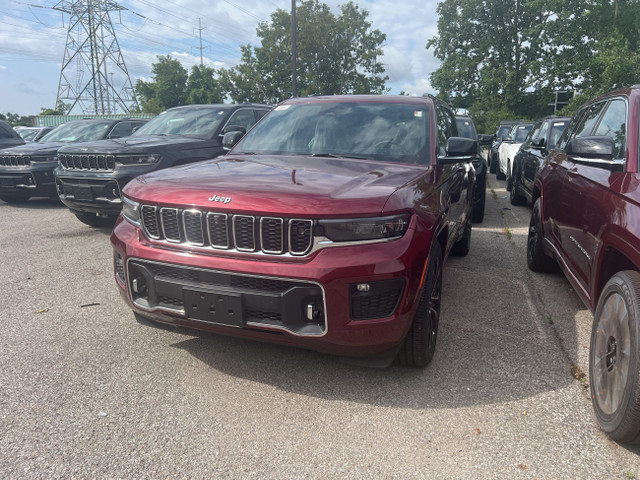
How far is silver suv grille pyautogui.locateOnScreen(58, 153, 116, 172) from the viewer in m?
6.58

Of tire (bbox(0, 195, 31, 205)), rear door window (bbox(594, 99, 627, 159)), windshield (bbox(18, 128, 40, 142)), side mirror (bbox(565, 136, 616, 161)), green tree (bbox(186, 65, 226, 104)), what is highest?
green tree (bbox(186, 65, 226, 104))

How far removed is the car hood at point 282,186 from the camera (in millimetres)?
2543

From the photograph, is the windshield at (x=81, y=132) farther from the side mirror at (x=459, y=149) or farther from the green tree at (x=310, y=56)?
the green tree at (x=310, y=56)

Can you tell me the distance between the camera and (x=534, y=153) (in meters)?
7.90

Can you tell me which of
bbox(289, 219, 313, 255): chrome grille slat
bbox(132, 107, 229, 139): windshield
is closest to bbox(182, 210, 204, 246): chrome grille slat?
bbox(289, 219, 313, 255): chrome grille slat

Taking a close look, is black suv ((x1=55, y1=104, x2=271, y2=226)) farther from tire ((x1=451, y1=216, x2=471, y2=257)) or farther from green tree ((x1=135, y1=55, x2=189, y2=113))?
green tree ((x1=135, y1=55, x2=189, y2=113))

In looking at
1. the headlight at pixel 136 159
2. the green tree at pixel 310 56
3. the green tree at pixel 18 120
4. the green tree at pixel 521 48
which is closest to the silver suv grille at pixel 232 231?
the headlight at pixel 136 159

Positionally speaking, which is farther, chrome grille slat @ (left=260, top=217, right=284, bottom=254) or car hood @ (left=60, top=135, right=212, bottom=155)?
car hood @ (left=60, top=135, right=212, bottom=155)

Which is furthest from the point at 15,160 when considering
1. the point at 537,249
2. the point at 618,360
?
the point at 618,360

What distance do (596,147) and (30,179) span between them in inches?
369

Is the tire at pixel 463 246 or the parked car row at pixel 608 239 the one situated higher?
the parked car row at pixel 608 239

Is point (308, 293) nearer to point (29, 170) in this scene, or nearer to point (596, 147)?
point (596, 147)

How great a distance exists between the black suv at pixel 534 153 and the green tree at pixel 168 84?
52.7 meters

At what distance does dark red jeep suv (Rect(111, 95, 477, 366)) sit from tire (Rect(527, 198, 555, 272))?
7.50 feet
